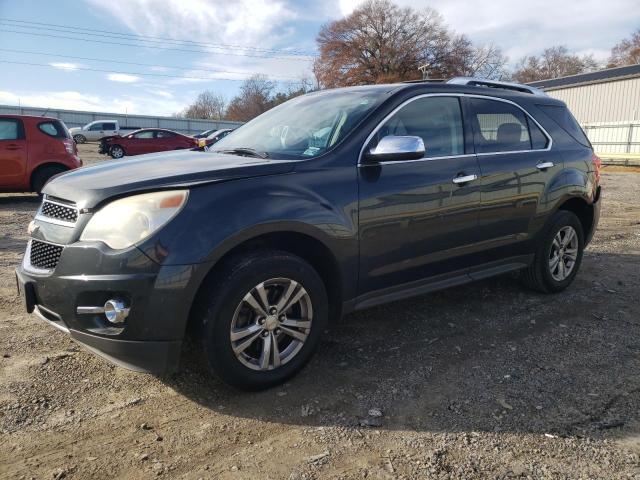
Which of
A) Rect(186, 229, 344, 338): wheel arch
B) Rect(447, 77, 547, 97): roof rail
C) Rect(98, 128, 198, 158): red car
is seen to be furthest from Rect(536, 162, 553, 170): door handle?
Rect(98, 128, 198, 158): red car

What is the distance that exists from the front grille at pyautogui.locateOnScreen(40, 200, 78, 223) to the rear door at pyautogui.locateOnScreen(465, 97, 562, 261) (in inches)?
109

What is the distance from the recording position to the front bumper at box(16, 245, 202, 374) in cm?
249

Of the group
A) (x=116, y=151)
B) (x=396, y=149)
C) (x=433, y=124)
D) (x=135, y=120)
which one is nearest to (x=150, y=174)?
(x=396, y=149)

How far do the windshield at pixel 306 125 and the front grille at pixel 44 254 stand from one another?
1.39 m

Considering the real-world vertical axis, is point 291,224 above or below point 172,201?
below

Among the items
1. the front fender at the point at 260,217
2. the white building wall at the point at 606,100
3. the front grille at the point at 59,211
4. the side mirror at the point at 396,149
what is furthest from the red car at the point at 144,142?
the front fender at the point at 260,217

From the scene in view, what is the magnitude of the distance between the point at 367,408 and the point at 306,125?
6.50ft

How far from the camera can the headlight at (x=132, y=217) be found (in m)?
2.53

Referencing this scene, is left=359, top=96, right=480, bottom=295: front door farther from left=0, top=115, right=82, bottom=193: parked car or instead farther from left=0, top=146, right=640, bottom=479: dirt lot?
left=0, top=115, right=82, bottom=193: parked car

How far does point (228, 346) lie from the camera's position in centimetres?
273

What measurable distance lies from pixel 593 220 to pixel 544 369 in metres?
2.37

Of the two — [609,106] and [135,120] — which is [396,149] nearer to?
[609,106]

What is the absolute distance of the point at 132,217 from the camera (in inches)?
101

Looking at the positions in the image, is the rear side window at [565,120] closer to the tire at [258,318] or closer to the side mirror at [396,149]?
the side mirror at [396,149]
